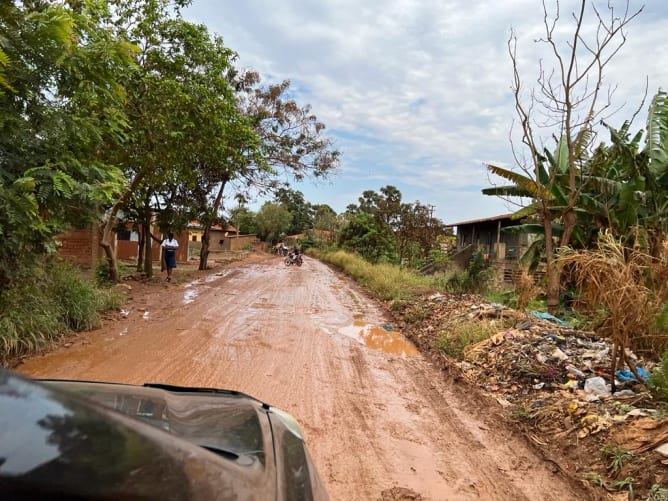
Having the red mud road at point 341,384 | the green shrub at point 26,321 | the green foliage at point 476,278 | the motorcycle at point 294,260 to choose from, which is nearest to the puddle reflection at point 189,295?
the red mud road at point 341,384

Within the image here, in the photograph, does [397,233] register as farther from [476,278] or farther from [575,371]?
[575,371]

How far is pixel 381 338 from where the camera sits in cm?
850

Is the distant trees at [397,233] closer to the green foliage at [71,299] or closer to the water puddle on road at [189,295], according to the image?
the water puddle on road at [189,295]

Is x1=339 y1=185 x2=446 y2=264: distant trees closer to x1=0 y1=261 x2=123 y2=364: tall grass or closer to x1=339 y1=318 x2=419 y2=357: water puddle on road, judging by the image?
x1=339 y1=318 x2=419 y2=357: water puddle on road

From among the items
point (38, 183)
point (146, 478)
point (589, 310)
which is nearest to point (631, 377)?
point (589, 310)

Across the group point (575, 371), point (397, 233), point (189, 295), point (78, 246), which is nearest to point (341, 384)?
point (575, 371)

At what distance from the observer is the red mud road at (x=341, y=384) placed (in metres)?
3.46

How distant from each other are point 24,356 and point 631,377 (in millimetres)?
7490

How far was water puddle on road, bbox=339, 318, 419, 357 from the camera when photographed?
7625mm

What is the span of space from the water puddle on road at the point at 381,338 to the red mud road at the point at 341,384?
28 mm

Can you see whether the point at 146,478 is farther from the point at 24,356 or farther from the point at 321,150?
the point at 321,150

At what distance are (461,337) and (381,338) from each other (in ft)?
5.88

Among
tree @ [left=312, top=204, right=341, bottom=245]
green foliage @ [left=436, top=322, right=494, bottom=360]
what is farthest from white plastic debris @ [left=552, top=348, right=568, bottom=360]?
tree @ [left=312, top=204, right=341, bottom=245]

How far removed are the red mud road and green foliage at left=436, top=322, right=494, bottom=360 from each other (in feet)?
1.83
